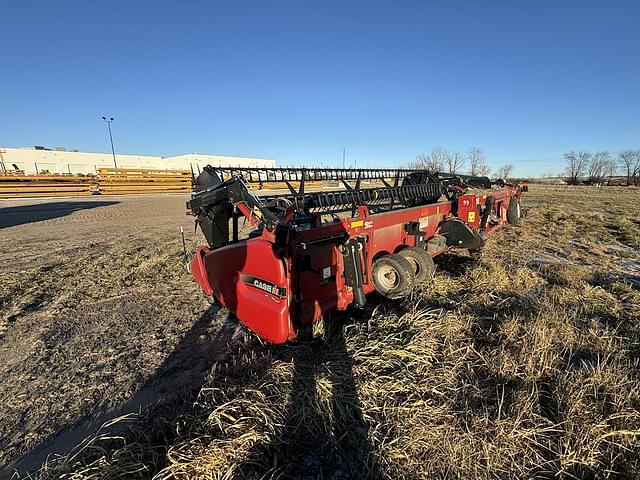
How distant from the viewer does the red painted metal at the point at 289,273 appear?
2.63m

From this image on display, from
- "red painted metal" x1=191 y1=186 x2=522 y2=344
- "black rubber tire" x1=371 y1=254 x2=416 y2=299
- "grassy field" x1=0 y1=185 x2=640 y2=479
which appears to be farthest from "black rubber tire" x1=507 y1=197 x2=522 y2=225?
"black rubber tire" x1=371 y1=254 x2=416 y2=299

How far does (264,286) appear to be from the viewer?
2.72 m

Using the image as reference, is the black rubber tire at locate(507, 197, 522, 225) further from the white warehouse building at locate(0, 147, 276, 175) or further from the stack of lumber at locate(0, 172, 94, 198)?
the white warehouse building at locate(0, 147, 276, 175)

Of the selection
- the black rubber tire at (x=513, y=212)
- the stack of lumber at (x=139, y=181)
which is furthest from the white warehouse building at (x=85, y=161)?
the black rubber tire at (x=513, y=212)

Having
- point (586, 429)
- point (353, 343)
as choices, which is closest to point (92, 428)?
point (353, 343)

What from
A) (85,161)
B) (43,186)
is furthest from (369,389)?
(85,161)

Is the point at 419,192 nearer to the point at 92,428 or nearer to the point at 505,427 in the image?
the point at 505,427

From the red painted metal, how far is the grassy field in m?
0.29

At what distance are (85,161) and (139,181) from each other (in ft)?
164

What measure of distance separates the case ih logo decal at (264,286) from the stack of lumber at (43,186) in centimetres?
2639

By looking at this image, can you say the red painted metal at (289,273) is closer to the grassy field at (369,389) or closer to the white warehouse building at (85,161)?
the grassy field at (369,389)

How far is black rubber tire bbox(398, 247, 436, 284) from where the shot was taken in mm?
3437

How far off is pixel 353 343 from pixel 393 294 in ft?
2.47

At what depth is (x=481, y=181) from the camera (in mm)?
7082
